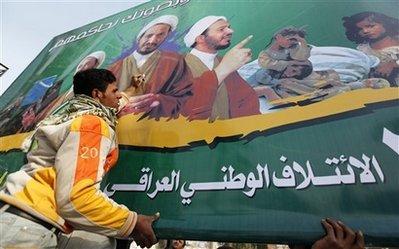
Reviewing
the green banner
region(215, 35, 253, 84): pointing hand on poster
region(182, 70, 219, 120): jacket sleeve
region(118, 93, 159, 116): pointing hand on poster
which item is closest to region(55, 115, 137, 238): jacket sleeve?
the green banner

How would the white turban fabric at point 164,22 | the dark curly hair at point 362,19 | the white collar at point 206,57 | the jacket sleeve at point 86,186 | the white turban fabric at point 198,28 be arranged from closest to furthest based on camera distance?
the jacket sleeve at point 86,186 < the dark curly hair at point 362,19 < the white collar at point 206,57 < the white turban fabric at point 198,28 < the white turban fabric at point 164,22

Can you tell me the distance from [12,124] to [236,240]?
265 cm

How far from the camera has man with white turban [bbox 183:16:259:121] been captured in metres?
1.87

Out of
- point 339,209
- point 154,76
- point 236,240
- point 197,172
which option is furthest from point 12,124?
point 339,209

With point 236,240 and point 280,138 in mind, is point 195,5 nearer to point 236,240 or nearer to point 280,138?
point 280,138

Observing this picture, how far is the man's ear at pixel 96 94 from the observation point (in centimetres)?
189

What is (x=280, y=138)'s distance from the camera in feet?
5.29

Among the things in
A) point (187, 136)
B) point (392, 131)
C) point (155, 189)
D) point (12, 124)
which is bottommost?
point (12, 124)

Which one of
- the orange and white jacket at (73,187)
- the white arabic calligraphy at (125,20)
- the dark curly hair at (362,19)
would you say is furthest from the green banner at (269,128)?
the white arabic calligraphy at (125,20)

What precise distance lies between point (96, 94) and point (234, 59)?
855 millimetres

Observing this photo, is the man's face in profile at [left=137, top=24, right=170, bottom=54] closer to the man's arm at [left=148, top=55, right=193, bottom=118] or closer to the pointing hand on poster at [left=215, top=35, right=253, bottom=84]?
the man's arm at [left=148, top=55, right=193, bottom=118]

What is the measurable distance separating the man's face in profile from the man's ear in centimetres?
93

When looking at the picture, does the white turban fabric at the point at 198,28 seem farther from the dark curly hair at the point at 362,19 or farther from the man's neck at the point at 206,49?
the dark curly hair at the point at 362,19

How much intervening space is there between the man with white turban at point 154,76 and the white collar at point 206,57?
11 centimetres
